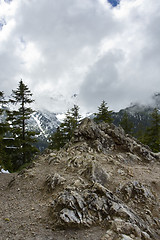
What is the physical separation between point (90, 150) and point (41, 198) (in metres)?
7.93

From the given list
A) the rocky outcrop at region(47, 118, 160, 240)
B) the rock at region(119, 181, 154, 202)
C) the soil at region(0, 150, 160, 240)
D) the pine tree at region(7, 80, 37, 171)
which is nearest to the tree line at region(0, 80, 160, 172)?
the pine tree at region(7, 80, 37, 171)

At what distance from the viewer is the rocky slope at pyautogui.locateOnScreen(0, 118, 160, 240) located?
20.2 ft

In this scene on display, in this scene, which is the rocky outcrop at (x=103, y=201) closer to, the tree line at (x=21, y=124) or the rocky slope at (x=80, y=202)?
the rocky slope at (x=80, y=202)

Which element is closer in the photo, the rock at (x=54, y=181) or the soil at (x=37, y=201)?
the soil at (x=37, y=201)

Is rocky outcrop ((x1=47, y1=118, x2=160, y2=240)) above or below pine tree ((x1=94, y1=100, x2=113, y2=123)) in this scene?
below

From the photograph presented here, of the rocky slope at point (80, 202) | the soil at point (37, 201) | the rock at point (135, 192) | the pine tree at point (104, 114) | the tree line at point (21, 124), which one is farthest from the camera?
the pine tree at point (104, 114)

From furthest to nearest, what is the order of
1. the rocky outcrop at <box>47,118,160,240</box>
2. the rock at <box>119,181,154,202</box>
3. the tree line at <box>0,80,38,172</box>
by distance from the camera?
the tree line at <box>0,80,38,172</box>, the rock at <box>119,181,154,202</box>, the rocky outcrop at <box>47,118,160,240</box>

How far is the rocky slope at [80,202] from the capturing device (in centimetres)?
616

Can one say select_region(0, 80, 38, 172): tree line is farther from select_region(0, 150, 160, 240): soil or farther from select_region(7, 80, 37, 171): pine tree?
select_region(0, 150, 160, 240): soil

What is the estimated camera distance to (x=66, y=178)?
10602 millimetres

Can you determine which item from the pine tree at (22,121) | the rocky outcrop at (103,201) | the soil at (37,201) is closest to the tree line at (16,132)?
the pine tree at (22,121)

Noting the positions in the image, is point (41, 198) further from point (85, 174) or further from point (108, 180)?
point (108, 180)

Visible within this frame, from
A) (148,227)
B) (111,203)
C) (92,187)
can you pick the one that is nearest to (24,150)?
(92,187)

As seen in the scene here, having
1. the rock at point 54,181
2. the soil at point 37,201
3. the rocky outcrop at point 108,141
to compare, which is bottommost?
the soil at point 37,201
